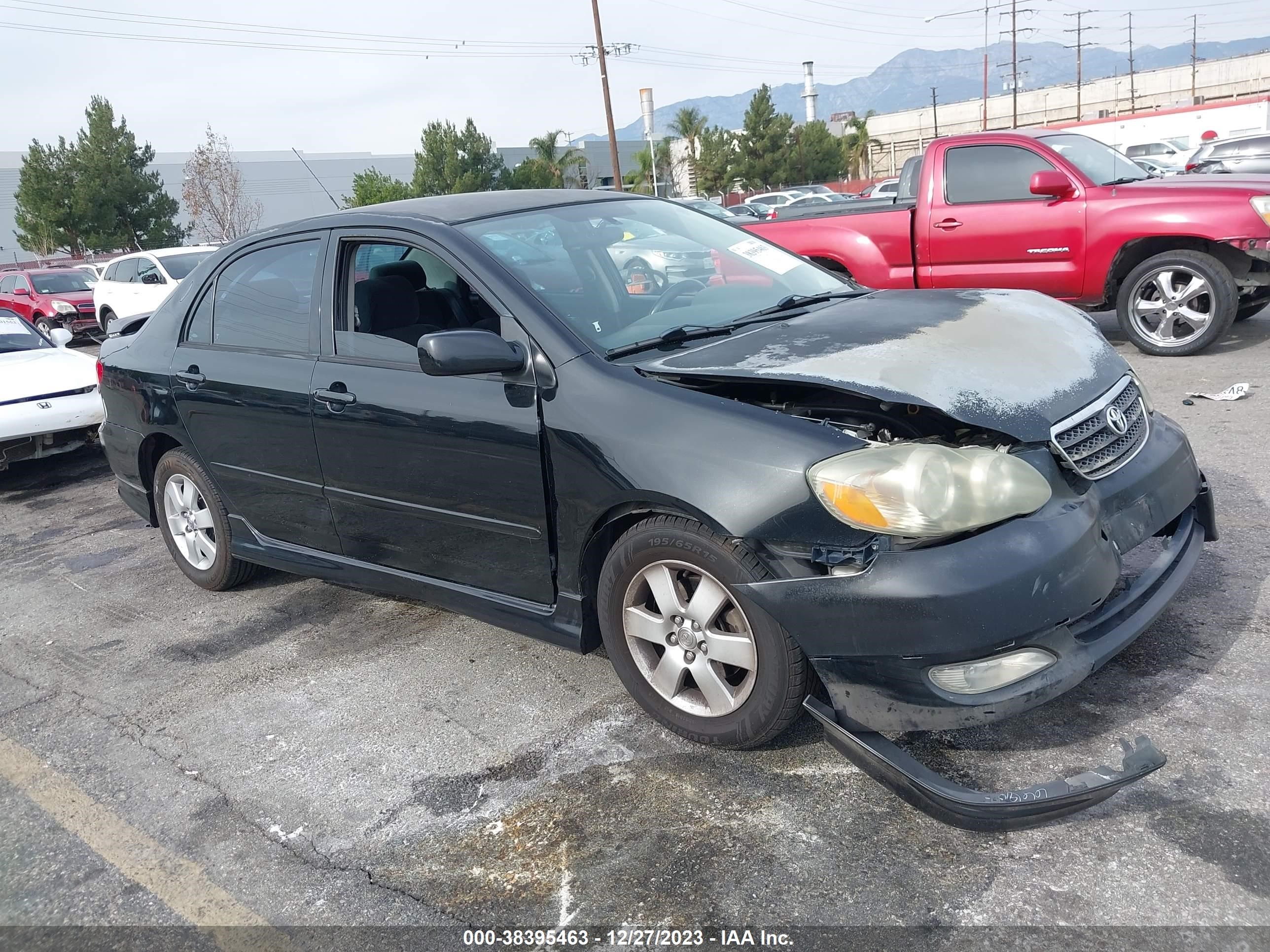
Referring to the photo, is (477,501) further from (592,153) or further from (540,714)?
(592,153)

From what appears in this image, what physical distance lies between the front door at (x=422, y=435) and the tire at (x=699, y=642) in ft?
1.15

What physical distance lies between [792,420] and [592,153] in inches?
3127

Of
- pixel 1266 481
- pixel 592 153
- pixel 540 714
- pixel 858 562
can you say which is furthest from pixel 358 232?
pixel 592 153

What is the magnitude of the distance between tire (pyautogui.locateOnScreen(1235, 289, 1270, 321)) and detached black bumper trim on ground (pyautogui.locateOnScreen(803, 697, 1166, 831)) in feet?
20.1

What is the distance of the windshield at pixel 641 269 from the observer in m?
3.39

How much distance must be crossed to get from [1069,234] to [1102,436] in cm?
529

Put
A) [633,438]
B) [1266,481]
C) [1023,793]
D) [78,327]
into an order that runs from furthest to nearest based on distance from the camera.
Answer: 1. [78,327]
2. [1266,481]
3. [633,438]
4. [1023,793]

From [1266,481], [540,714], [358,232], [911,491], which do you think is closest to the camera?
[911,491]

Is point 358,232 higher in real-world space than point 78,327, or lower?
higher

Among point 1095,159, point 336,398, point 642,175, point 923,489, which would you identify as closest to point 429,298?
point 336,398

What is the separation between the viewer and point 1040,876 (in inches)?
91.2

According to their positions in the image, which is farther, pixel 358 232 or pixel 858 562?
pixel 358 232

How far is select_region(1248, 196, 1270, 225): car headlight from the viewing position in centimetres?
679

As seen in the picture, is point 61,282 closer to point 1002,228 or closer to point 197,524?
point 197,524
